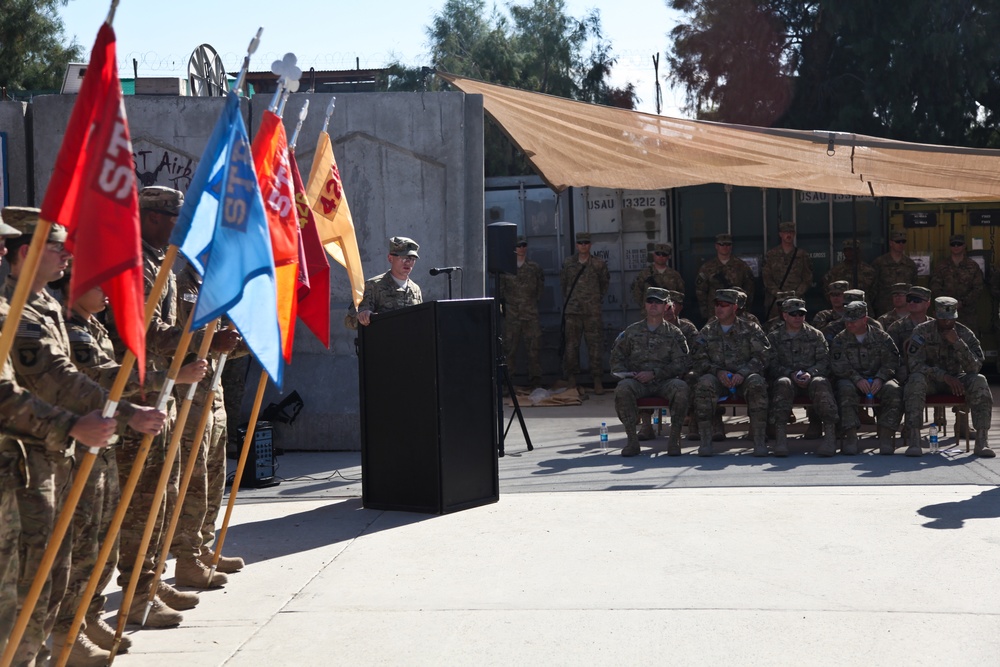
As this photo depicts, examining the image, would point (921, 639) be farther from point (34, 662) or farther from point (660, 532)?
point (34, 662)

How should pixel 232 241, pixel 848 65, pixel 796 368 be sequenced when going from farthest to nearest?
pixel 848 65 → pixel 796 368 → pixel 232 241

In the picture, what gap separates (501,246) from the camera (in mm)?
10281

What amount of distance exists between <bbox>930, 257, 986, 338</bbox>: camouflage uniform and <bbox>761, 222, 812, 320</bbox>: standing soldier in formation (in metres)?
1.69

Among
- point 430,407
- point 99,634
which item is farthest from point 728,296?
point 99,634

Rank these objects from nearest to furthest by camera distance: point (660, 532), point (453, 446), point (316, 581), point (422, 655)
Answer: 1. point (422, 655)
2. point (316, 581)
3. point (660, 532)
4. point (453, 446)

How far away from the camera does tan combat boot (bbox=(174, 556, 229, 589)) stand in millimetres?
6059

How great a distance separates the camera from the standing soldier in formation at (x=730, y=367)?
10.5 meters

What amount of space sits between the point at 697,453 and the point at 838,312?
10.5ft

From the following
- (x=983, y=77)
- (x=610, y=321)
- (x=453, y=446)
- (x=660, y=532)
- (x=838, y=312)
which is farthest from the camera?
(x=983, y=77)

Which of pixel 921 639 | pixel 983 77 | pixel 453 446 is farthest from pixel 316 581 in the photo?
pixel 983 77

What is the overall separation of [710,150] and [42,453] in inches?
368

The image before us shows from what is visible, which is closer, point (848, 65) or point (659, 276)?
point (659, 276)

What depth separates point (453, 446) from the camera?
7.96 metres

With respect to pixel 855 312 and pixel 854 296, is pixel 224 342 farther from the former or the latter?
pixel 854 296
